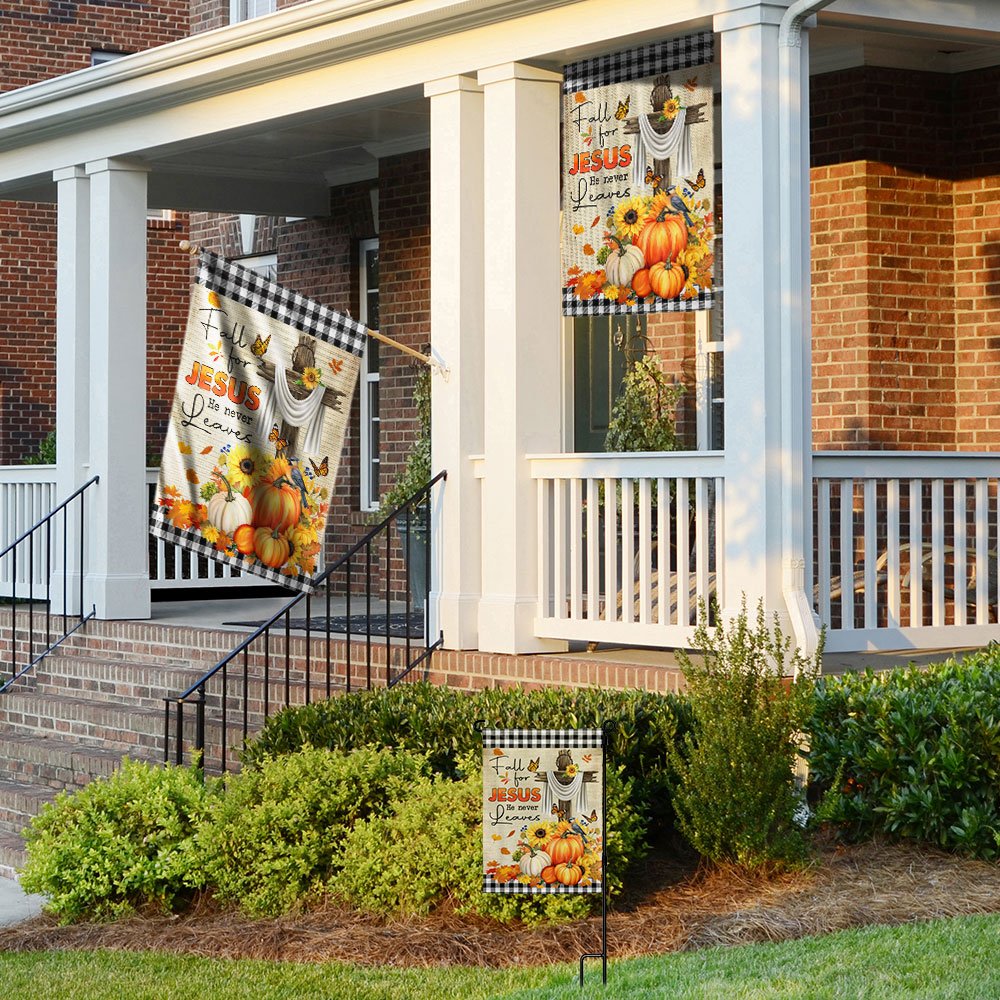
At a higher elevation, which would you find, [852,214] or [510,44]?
[510,44]

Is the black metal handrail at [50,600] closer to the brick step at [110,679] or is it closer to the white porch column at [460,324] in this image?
the brick step at [110,679]

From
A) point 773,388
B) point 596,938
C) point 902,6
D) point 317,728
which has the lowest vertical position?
point 596,938

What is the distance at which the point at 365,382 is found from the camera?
14.7 metres

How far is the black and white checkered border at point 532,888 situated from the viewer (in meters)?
6.21

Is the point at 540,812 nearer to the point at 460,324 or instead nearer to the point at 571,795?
the point at 571,795

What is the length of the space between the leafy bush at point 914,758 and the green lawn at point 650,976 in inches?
35.7

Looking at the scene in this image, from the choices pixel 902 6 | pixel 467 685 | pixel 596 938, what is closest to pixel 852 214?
pixel 902 6

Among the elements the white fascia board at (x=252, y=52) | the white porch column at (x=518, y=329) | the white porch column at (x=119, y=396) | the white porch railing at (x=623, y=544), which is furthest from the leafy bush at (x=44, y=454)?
the white porch railing at (x=623, y=544)

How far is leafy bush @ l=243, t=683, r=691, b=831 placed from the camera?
727 centimetres

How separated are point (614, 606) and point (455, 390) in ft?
5.44

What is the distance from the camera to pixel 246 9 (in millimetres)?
15781

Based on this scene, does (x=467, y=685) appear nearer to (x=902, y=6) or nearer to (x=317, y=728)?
(x=317, y=728)

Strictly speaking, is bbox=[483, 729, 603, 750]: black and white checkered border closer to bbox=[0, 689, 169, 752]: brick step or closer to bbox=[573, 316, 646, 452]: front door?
bbox=[0, 689, 169, 752]: brick step

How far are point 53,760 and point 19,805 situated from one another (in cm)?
65
